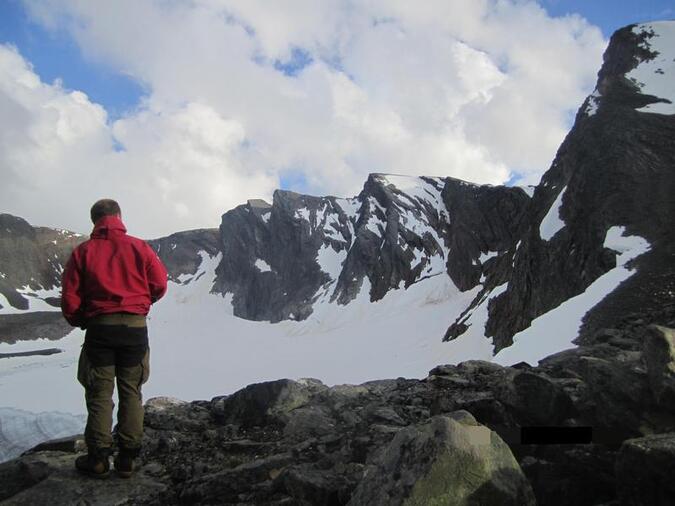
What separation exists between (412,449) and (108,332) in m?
3.72

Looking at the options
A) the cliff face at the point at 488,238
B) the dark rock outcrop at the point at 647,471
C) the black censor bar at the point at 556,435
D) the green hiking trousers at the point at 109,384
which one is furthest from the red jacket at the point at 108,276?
the cliff face at the point at 488,238

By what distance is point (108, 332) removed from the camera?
18.9 feet

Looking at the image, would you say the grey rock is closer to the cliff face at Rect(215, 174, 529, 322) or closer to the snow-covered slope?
the snow-covered slope

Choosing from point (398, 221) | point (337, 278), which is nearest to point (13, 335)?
point (337, 278)

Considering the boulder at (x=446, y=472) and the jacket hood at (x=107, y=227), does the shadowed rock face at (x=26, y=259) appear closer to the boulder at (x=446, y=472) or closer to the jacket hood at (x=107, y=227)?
the jacket hood at (x=107, y=227)

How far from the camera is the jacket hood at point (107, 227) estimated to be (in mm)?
6146

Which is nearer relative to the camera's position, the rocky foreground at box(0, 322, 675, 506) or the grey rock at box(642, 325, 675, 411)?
the rocky foreground at box(0, 322, 675, 506)

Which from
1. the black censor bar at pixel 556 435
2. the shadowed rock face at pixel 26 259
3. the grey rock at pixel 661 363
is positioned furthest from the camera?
the shadowed rock face at pixel 26 259

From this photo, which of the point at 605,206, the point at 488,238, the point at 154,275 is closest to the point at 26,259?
the point at 488,238

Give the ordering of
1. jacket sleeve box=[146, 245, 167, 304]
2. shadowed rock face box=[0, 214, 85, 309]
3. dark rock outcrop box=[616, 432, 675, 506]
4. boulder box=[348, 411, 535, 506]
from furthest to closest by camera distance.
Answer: shadowed rock face box=[0, 214, 85, 309] < jacket sleeve box=[146, 245, 167, 304] < boulder box=[348, 411, 535, 506] < dark rock outcrop box=[616, 432, 675, 506]

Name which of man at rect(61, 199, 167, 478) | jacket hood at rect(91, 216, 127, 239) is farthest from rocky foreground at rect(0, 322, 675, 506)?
jacket hood at rect(91, 216, 127, 239)

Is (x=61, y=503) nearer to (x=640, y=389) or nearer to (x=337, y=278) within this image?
(x=640, y=389)

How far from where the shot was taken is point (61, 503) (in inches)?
211

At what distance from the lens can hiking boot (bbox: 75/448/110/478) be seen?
19.1 ft
